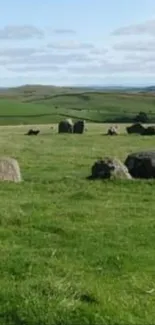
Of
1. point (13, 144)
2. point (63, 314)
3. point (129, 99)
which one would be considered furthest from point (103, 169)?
point (129, 99)

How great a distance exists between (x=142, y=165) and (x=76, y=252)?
1317cm

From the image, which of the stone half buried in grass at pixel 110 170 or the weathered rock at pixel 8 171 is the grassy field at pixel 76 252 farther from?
the stone half buried in grass at pixel 110 170

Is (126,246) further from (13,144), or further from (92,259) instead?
(13,144)

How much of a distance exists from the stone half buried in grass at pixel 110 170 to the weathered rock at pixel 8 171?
8.99 ft

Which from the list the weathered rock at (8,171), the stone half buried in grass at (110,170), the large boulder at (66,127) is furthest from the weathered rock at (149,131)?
the weathered rock at (8,171)

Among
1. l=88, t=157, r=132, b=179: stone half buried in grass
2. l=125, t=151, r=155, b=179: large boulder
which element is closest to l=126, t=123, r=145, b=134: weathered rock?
l=125, t=151, r=155, b=179: large boulder

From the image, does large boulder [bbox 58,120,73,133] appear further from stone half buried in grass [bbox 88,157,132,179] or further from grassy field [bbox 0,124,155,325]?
stone half buried in grass [bbox 88,157,132,179]

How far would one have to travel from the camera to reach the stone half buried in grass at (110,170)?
79.0 feet

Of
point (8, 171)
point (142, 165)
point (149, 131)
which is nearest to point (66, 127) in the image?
point (149, 131)

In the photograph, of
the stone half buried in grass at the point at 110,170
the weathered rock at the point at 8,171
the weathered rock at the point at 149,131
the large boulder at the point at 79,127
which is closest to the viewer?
the weathered rock at the point at 8,171

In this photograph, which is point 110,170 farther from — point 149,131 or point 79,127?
point 79,127

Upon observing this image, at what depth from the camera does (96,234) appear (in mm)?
14289

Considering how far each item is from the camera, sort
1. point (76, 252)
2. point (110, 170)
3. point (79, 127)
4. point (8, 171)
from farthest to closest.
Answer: point (79, 127), point (110, 170), point (8, 171), point (76, 252)

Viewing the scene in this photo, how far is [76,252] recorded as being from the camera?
12.6 metres
